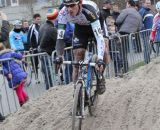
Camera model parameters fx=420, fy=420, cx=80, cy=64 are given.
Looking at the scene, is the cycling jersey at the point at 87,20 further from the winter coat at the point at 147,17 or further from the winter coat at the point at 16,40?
the winter coat at the point at 147,17

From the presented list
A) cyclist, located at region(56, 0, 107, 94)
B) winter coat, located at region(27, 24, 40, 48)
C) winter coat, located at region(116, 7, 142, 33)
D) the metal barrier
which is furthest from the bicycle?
winter coat, located at region(27, 24, 40, 48)

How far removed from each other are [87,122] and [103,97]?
113 cm

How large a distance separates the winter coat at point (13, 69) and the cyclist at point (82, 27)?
79.3 inches

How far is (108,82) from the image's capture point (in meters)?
9.09

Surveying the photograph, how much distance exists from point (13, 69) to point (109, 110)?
7.93 ft

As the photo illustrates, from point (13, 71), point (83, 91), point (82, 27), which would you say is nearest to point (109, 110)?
point (83, 91)

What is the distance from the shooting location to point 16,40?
43.1ft

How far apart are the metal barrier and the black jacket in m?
0.57

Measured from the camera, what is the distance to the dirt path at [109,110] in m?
6.69

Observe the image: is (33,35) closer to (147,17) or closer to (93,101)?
(147,17)

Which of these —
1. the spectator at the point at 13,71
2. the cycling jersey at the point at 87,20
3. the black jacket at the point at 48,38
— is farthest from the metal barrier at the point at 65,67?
the cycling jersey at the point at 87,20

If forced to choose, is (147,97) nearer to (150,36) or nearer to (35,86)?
(35,86)

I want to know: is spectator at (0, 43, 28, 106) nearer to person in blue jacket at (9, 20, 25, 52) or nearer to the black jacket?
the black jacket

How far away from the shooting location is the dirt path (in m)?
6.69
